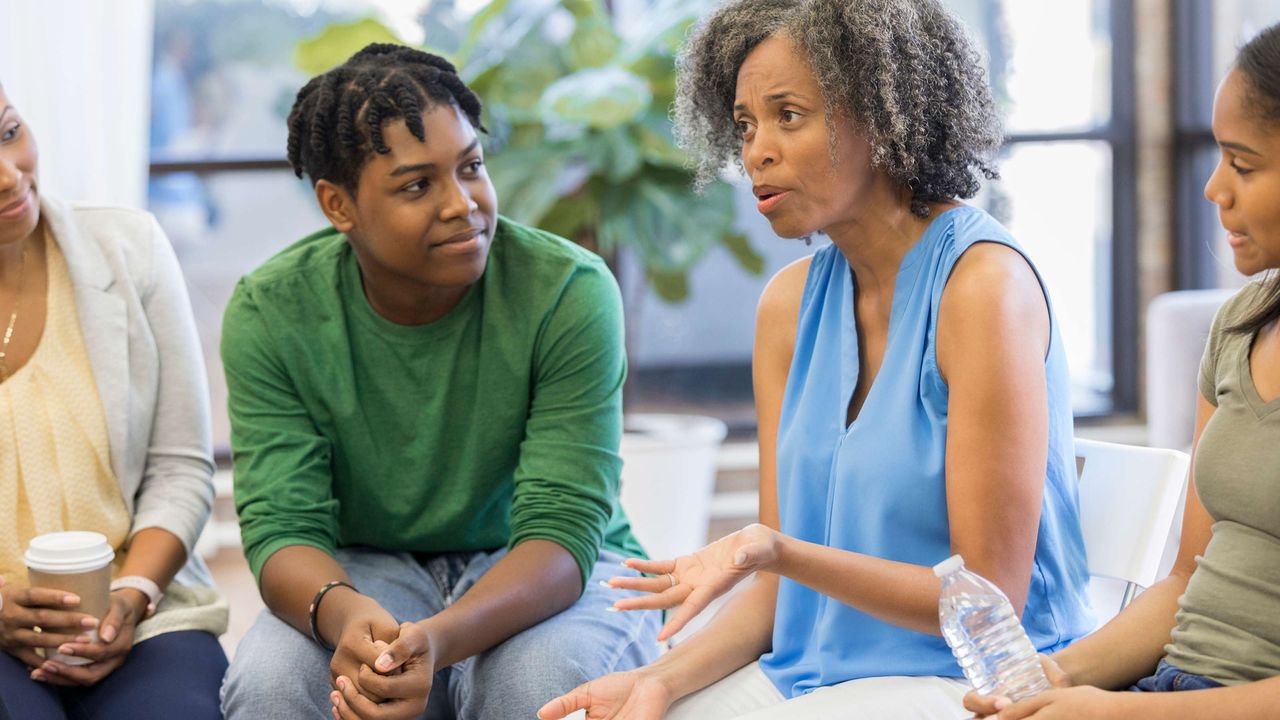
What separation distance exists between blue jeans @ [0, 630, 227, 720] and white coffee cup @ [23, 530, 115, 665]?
0.32 feet

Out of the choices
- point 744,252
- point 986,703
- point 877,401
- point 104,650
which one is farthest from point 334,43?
point 986,703

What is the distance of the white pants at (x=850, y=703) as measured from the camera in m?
1.44

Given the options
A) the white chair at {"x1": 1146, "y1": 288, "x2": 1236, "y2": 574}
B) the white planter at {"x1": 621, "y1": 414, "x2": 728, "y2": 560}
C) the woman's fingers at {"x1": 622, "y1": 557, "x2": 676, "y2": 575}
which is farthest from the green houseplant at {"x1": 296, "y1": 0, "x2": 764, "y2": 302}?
the woman's fingers at {"x1": 622, "y1": 557, "x2": 676, "y2": 575}

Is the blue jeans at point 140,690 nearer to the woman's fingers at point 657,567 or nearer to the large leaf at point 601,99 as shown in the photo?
the woman's fingers at point 657,567

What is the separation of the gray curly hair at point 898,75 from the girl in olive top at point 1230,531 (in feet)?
1.19

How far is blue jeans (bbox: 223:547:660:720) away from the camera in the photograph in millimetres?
1721

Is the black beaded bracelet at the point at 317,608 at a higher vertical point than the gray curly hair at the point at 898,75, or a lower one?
lower

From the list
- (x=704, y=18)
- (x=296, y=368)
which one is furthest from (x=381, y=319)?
(x=704, y=18)

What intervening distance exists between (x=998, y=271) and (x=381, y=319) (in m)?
0.95

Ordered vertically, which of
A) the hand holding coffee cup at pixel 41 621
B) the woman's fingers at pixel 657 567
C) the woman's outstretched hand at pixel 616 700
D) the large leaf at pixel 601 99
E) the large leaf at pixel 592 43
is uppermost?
the large leaf at pixel 592 43

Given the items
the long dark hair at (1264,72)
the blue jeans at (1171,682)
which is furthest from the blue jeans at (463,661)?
the long dark hair at (1264,72)

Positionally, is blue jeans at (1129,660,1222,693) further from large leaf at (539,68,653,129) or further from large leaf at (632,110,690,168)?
large leaf at (632,110,690,168)

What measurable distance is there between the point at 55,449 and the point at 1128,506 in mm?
1509

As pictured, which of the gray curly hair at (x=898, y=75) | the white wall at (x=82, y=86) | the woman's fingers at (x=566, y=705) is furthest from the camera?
the white wall at (x=82, y=86)
